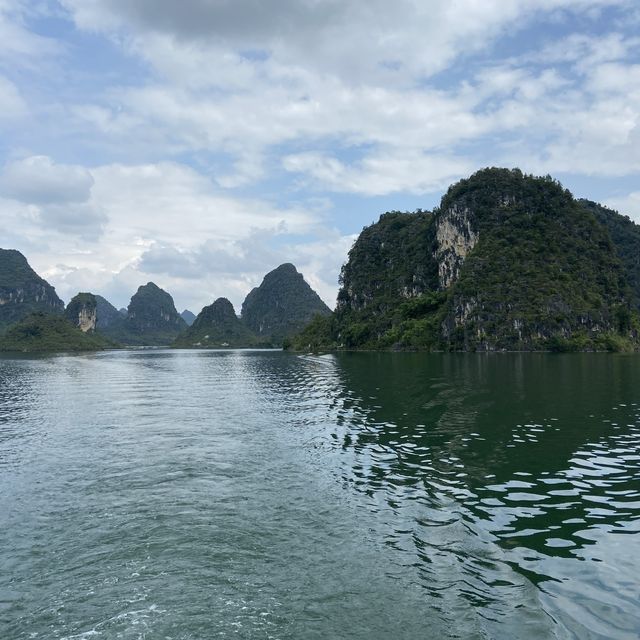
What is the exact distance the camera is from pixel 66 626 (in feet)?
31.5

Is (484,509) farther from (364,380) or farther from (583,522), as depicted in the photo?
(364,380)

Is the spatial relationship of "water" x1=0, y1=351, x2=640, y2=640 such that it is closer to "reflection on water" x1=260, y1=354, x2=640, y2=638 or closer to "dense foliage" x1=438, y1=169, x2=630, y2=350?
"reflection on water" x1=260, y1=354, x2=640, y2=638

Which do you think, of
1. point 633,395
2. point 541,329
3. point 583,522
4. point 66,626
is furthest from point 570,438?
point 541,329

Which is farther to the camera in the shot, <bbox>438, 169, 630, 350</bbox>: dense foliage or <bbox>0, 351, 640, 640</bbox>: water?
<bbox>438, 169, 630, 350</bbox>: dense foliage

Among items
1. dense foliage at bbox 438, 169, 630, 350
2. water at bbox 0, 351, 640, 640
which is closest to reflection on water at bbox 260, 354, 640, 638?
water at bbox 0, 351, 640, 640

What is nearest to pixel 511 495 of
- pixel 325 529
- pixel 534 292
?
pixel 325 529

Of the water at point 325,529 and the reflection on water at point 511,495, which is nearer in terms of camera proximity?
the water at point 325,529

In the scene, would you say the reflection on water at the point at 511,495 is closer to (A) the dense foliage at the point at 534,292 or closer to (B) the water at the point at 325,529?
(B) the water at the point at 325,529

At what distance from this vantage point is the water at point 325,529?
994 cm

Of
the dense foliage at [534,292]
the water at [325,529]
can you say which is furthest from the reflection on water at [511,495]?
the dense foliage at [534,292]

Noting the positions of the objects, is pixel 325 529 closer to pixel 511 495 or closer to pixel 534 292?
pixel 511 495

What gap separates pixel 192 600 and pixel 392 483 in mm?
10675

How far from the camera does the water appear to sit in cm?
994

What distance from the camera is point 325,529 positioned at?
1485 centimetres
